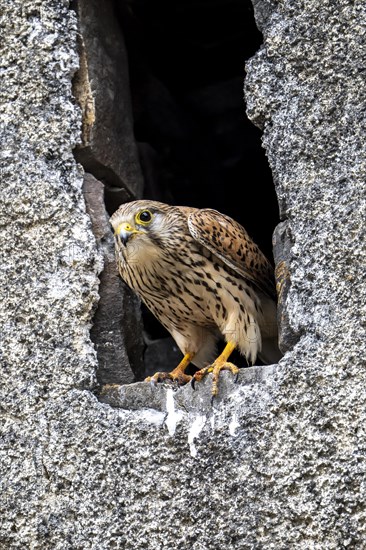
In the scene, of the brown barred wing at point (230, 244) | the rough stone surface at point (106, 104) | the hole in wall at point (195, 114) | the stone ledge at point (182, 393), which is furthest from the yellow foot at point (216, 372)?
A: the hole in wall at point (195, 114)

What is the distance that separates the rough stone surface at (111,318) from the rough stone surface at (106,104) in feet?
0.56

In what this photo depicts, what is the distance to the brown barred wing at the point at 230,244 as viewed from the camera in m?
4.37

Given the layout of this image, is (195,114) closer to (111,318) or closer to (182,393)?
(111,318)

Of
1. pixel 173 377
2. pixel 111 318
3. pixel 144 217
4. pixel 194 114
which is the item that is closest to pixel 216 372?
pixel 173 377

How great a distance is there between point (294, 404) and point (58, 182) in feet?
4.15

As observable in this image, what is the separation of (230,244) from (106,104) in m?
0.78

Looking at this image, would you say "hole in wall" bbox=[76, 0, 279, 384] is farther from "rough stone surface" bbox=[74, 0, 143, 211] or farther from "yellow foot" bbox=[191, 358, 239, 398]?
"yellow foot" bbox=[191, 358, 239, 398]

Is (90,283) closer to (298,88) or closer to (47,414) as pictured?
(47,414)

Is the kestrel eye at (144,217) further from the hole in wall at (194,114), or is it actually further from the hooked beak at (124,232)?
the hole in wall at (194,114)

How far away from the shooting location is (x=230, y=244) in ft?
14.4

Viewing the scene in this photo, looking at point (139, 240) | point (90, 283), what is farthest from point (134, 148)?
point (90, 283)

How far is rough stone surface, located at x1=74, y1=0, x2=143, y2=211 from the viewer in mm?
4398

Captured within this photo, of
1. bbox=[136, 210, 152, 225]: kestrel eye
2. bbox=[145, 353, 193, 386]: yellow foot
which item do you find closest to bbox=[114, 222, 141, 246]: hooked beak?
bbox=[136, 210, 152, 225]: kestrel eye

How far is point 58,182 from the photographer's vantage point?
4195 millimetres
